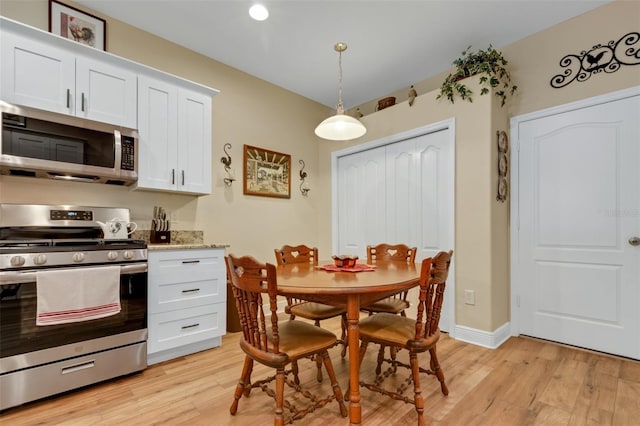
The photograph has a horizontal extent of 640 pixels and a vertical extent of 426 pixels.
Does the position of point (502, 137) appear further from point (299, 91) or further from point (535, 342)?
point (299, 91)

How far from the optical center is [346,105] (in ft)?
15.2

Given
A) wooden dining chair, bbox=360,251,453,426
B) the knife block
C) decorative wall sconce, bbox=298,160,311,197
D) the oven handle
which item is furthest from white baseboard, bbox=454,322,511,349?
the oven handle

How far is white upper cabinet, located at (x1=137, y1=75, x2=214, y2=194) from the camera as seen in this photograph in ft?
8.55

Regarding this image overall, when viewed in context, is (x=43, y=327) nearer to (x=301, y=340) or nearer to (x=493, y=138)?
(x=301, y=340)

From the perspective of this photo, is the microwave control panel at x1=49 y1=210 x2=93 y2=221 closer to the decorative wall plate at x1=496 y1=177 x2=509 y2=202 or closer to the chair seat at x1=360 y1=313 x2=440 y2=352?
the chair seat at x1=360 y1=313 x2=440 y2=352

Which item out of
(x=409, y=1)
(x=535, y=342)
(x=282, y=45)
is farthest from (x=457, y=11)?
(x=535, y=342)

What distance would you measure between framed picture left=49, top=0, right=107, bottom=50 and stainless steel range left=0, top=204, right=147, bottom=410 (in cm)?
142

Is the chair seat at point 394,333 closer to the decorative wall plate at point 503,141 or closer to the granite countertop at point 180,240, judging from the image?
the granite countertop at point 180,240

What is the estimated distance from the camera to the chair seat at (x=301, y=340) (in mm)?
1550

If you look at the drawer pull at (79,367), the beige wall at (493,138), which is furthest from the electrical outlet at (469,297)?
the drawer pull at (79,367)

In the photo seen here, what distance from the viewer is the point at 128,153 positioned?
246cm

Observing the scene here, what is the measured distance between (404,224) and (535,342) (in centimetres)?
165

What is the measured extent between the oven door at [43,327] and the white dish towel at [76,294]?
46mm

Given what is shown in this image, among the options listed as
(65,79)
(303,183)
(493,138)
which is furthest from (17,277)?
(493,138)
